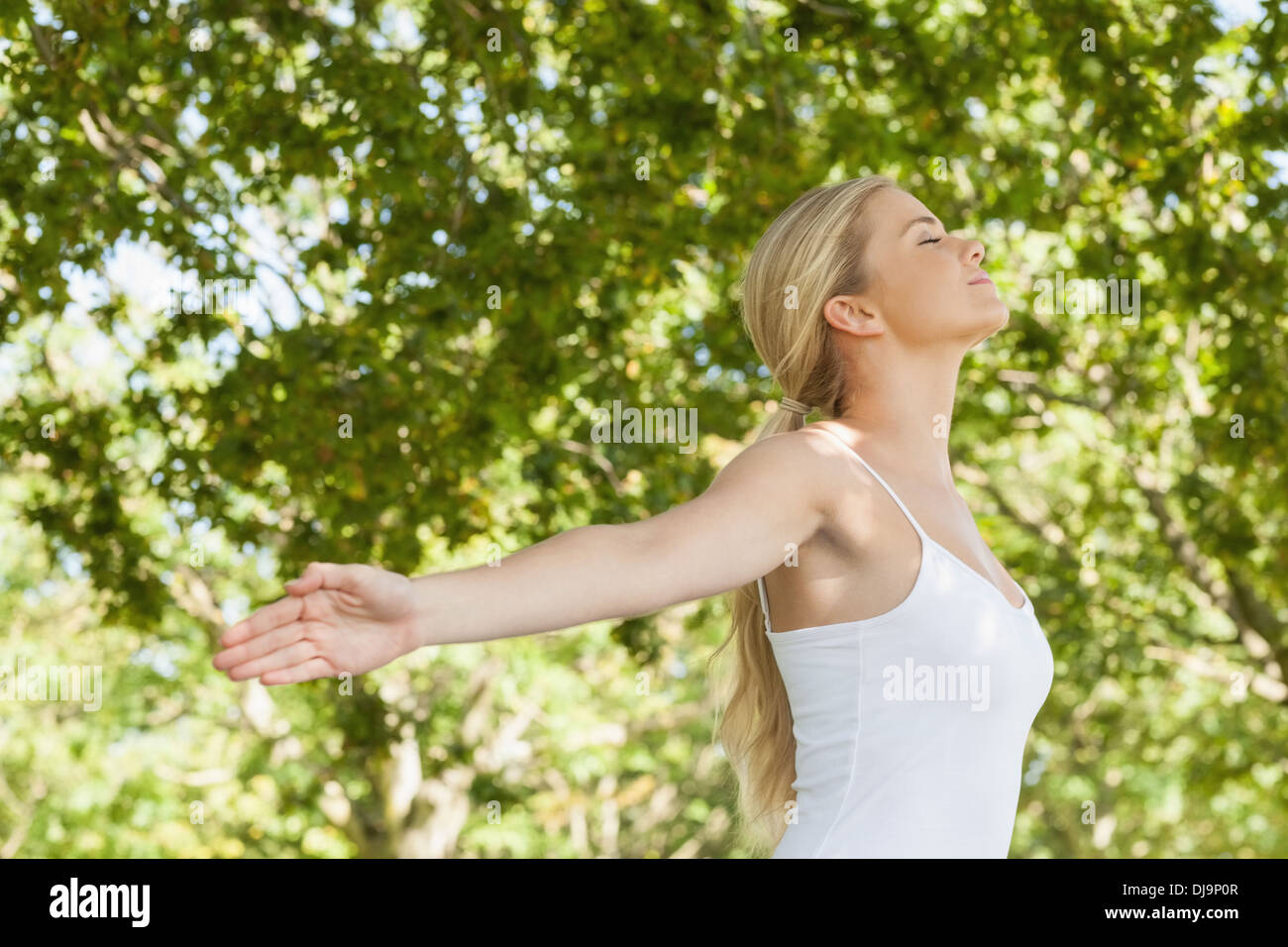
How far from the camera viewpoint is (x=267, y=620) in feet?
4.75

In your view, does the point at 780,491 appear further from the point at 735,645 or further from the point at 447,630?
the point at 735,645

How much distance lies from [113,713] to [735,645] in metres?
16.2

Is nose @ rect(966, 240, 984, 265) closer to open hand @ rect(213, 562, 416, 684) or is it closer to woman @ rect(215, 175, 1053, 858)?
woman @ rect(215, 175, 1053, 858)

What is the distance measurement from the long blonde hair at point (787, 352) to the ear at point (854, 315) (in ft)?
0.05

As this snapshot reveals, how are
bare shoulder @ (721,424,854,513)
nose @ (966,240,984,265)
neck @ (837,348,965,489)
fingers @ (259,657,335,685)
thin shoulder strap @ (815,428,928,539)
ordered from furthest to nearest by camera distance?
1. nose @ (966,240,984,265)
2. neck @ (837,348,965,489)
3. thin shoulder strap @ (815,428,928,539)
4. bare shoulder @ (721,424,854,513)
5. fingers @ (259,657,335,685)

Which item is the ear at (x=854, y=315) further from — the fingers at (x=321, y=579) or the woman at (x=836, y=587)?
the fingers at (x=321, y=579)

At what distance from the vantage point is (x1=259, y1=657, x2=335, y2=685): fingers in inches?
55.9

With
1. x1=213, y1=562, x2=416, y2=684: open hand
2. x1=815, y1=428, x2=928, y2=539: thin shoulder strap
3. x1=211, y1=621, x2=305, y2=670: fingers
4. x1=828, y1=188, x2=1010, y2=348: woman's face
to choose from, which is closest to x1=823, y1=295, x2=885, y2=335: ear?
x1=828, y1=188, x2=1010, y2=348: woman's face

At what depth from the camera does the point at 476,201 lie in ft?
21.4

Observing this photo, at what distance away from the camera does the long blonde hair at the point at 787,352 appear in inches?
92.0

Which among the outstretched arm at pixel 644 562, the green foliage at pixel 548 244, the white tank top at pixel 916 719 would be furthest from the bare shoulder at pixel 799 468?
the green foliage at pixel 548 244

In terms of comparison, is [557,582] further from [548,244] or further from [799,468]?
[548,244]

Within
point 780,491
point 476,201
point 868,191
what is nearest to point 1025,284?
point 476,201

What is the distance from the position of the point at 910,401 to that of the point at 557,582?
0.91 metres
